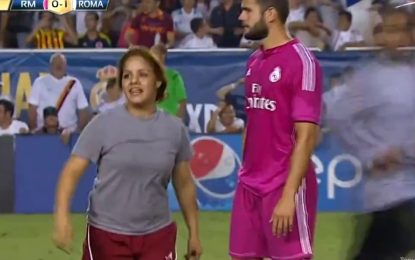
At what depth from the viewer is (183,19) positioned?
1820 centimetres

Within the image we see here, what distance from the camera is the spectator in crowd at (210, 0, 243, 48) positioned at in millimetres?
17625

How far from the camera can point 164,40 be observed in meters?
17.4


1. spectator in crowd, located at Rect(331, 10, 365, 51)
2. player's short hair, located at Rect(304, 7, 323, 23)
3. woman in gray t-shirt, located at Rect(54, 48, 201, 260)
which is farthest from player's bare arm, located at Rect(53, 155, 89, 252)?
player's short hair, located at Rect(304, 7, 323, 23)

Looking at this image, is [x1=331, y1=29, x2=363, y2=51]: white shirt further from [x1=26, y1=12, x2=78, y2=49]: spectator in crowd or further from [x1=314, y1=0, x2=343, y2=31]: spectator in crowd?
Result: [x1=26, y1=12, x2=78, y2=49]: spectator in crowd

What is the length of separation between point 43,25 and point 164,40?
1671 millimetres

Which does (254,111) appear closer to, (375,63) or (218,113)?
(375,63)

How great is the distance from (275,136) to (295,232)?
21.5 inches

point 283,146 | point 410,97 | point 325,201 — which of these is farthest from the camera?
point 325,201

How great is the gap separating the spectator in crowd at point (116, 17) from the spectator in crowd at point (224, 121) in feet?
9.63

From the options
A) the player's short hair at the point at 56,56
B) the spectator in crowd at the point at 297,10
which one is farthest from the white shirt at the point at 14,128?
the spectator in crowd at the point at 297,10

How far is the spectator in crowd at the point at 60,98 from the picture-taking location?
50.7 feet

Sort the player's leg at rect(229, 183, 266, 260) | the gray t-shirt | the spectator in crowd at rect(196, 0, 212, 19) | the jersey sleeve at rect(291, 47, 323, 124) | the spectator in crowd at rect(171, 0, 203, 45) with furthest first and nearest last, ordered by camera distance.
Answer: the spectator in crowd at rect(196, 0, 212, 19) < the spectator in crowd at rect(171, 0, 203, 45) < the player's leg at rect(229, 183, 266, 260) < the jersey sleeve at rect(291, 47, 323, 124) < the gray t-shirt

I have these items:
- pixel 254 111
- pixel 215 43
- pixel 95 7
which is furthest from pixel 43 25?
pixel 254 111

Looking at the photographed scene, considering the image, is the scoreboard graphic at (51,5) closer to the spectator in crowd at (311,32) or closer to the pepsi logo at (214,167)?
the spectator in crowd at (311,32)
